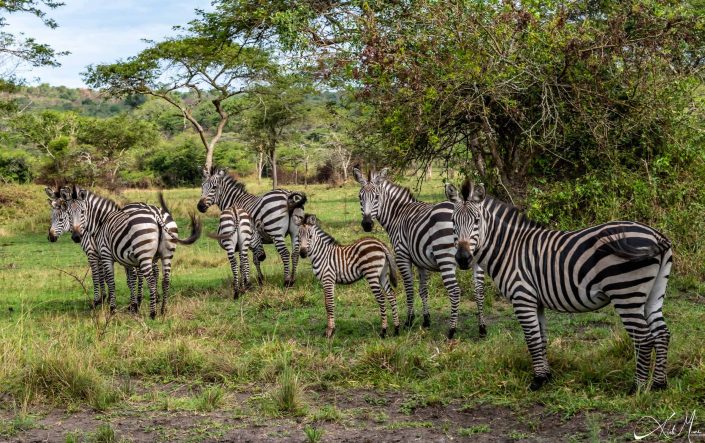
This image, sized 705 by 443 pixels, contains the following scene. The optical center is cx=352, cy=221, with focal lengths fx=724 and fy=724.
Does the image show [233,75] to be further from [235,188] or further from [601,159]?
[601,159]

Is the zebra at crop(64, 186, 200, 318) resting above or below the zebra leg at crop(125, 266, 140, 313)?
above

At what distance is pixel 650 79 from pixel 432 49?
3306 mm

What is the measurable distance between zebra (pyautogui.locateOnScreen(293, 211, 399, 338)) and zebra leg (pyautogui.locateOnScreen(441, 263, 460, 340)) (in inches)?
25.5

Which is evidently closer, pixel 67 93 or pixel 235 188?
pixel 235 188

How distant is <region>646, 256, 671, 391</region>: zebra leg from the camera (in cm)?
574

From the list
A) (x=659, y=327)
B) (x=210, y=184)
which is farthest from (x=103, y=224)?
(x=659, y=327)

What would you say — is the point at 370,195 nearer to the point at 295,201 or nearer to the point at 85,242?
the point at 295,201

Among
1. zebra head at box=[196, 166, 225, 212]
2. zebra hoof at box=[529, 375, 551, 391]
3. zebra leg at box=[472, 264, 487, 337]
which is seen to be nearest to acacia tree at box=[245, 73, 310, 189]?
zebra head at box=[196, 166, 225, 212]

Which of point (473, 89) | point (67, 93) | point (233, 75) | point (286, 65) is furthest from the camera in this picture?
point (67, 93)

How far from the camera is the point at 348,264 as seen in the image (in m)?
8.92

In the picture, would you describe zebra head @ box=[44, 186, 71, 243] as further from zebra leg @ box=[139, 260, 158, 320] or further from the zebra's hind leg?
the zebra's hind leg

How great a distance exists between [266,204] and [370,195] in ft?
11.2

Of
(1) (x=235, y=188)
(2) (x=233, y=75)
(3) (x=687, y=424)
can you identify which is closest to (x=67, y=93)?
(2) (x=233, y=75)

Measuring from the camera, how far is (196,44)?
87.6 feet
